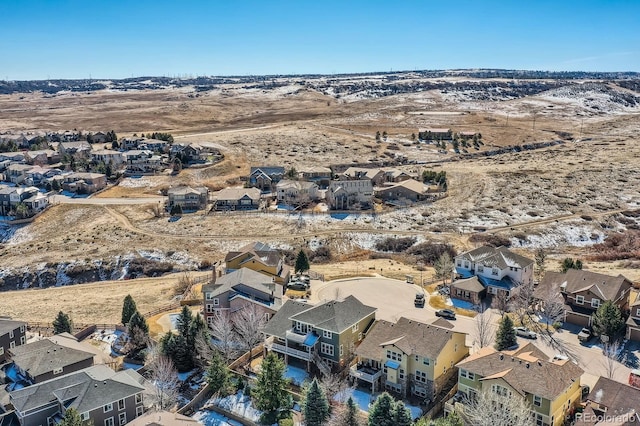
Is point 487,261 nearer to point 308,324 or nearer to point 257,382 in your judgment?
point 308,324

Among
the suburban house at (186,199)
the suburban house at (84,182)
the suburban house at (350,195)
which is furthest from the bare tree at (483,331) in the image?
the suburban house at (84,182)

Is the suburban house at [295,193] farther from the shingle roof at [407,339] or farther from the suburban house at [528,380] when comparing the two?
the suburban house at [528,380]

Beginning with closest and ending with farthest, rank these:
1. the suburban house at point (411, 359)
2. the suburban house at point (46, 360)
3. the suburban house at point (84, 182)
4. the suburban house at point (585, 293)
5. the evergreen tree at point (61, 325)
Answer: the suburban house at point (411, 359) < the suburban house at point (46, 360) < the evergreen tree at point (61, 325) < the suburban house at point (585, 293) < the suburban house at point (84, 182)

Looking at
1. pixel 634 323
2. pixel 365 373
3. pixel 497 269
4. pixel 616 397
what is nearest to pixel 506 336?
pixel 616 397

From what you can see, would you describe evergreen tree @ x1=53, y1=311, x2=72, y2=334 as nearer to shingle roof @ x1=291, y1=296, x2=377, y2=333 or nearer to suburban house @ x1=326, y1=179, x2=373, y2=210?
shingle roof @ x1=291, y1=296, x2=377, y2=333

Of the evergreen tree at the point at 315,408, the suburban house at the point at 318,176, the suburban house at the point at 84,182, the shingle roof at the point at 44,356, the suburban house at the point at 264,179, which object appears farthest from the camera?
the suburban house at the point at 318,176

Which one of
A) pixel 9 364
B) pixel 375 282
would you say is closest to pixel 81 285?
pixel 9 364

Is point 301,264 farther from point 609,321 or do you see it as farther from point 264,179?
point 264,179
